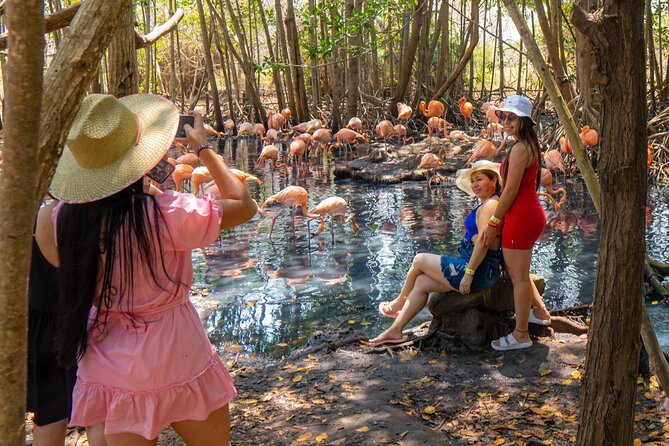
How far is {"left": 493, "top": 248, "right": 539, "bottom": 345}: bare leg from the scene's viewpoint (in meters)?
4.43

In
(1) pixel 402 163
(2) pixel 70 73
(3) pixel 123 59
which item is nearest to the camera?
(2) pixel 70 73

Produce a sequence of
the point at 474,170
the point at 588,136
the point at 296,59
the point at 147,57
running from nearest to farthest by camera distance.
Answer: the point at 474,170 < the point at 588,136 < the point at 147,57 < the point at 296,59

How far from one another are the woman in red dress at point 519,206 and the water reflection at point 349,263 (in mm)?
1613

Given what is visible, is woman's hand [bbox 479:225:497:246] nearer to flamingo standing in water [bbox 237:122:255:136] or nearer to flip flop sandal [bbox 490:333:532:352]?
flip flop sandal [bbox 490:333:532:352]

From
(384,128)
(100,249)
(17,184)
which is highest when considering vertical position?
(384,128)

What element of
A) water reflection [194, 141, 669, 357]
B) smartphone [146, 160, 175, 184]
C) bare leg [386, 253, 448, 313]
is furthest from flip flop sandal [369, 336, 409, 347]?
smartphone [146, 160, 175, 184]

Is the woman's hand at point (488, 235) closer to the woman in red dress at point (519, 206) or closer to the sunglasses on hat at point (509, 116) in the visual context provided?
the woman in red dress at point (519, 206)

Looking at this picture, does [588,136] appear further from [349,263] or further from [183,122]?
[183,122]

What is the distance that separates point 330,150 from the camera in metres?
17.8

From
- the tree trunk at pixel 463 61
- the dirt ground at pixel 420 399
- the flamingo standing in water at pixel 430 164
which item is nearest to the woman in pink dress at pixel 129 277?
the dirt ground at pixel 420 399

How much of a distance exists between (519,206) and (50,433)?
288 cm

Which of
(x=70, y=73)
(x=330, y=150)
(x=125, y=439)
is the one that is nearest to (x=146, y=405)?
(x=125, y=439)

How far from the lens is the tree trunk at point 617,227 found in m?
2.15

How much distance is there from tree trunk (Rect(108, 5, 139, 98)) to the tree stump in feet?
7.94
